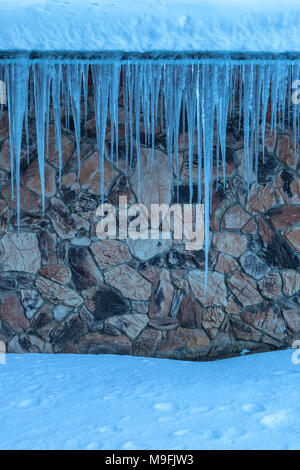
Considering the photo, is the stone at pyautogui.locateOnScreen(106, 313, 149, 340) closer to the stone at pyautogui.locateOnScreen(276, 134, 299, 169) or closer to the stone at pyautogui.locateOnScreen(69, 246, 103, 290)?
the stone at pyautogui.locateOnScreen(69, 246, 103, 290)

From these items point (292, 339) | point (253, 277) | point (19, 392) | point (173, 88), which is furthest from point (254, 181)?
point (19, 392)

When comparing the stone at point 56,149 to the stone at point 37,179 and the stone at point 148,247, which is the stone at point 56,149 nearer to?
the stone at point 37,179

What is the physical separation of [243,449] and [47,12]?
2.84 metres

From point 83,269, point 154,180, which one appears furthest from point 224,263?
point 83,269

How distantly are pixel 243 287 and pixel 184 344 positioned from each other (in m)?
0.67

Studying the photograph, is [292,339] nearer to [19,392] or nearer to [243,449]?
[243,449]

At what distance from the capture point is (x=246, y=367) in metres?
3.30

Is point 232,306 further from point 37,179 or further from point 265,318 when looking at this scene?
point 37,179

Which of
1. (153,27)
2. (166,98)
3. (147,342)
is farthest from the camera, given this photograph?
(147,342)

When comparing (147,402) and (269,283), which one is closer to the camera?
(147,402)

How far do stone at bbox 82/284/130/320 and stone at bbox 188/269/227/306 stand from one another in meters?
0.57

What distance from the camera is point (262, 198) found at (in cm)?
349

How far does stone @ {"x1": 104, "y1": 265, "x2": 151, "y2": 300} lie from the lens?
11.5 feet

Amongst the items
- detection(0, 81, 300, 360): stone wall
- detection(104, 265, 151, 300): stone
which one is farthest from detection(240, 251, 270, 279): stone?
detection(104, 265, 151, 300): stone
